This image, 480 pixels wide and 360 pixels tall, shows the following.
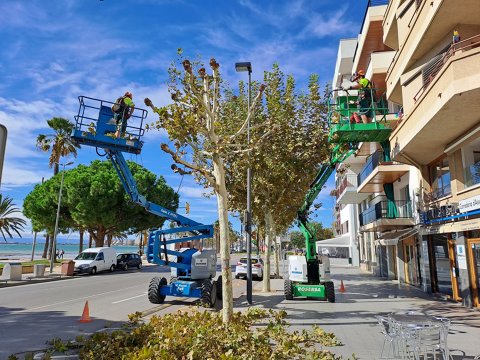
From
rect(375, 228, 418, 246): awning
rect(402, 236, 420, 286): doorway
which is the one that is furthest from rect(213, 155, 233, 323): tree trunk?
rect(402, 236, 420, 286): doorway

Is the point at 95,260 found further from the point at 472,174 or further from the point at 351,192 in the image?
the point at 472,174

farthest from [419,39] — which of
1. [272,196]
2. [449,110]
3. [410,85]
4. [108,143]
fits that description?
[108,143]

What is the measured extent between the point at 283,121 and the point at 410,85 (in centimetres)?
533

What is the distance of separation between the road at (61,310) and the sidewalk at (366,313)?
13.8 ft

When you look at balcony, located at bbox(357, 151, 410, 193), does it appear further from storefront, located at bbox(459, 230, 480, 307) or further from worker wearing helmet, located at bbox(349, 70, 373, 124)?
worker wearing helmet, located at bbox(349, 70, 373, 124)

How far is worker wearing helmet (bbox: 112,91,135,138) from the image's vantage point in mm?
14680

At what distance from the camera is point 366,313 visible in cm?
1265

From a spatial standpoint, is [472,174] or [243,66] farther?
[243,66]

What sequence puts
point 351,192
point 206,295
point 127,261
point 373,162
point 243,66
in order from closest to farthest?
1. point 206,295
2. point 243,66
3. point 373,162
4. point 351,192
5. point 127,261

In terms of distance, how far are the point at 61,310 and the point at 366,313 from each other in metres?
10.7

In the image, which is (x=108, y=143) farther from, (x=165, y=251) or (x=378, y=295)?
(x=378, y=295)

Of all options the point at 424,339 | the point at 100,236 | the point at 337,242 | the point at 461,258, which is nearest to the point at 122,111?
the point at 424,339

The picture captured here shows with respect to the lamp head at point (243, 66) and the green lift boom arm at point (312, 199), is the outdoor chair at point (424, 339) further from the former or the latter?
the lamp head at point (243, 66)

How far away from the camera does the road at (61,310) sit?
9.65m
